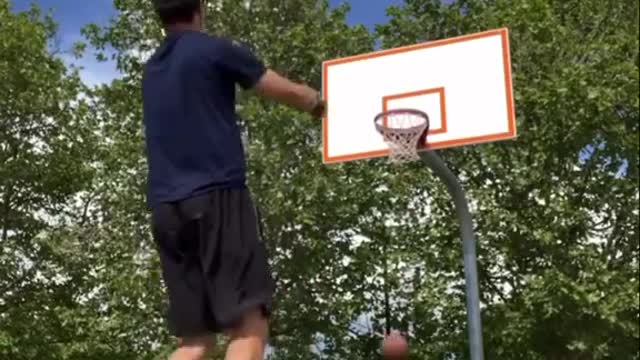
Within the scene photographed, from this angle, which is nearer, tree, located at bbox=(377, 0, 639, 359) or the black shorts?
the black shorts

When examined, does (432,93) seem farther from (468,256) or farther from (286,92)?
(286,92)

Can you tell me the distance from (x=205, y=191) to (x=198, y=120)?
0.26 meters

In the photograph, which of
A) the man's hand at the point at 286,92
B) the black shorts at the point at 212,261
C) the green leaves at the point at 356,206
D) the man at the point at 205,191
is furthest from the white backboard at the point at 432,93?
the green leaves at the point at 356,206

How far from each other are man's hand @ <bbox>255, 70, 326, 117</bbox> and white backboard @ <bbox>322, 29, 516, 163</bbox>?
695 centimetres

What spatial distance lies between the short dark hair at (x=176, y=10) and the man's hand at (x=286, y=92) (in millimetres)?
375

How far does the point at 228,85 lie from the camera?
3.38m

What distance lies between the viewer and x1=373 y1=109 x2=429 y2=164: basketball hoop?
10.2 m

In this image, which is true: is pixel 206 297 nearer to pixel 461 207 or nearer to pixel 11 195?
pixel 461 207

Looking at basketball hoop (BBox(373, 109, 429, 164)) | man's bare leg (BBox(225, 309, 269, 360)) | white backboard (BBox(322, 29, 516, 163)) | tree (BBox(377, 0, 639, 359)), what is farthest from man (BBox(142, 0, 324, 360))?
tree (BBox(377, 0, 639, 359))

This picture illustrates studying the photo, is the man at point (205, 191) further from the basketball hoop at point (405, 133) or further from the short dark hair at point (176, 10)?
the basketball hoop at point (405, 133)

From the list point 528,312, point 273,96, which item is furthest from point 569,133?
point 273,96

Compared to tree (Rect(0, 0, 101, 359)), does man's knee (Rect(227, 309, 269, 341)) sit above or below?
below

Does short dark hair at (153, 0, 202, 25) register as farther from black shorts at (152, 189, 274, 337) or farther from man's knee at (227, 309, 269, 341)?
man's knee at (227, 309, 269, 341)

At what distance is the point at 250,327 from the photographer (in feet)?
10.3
